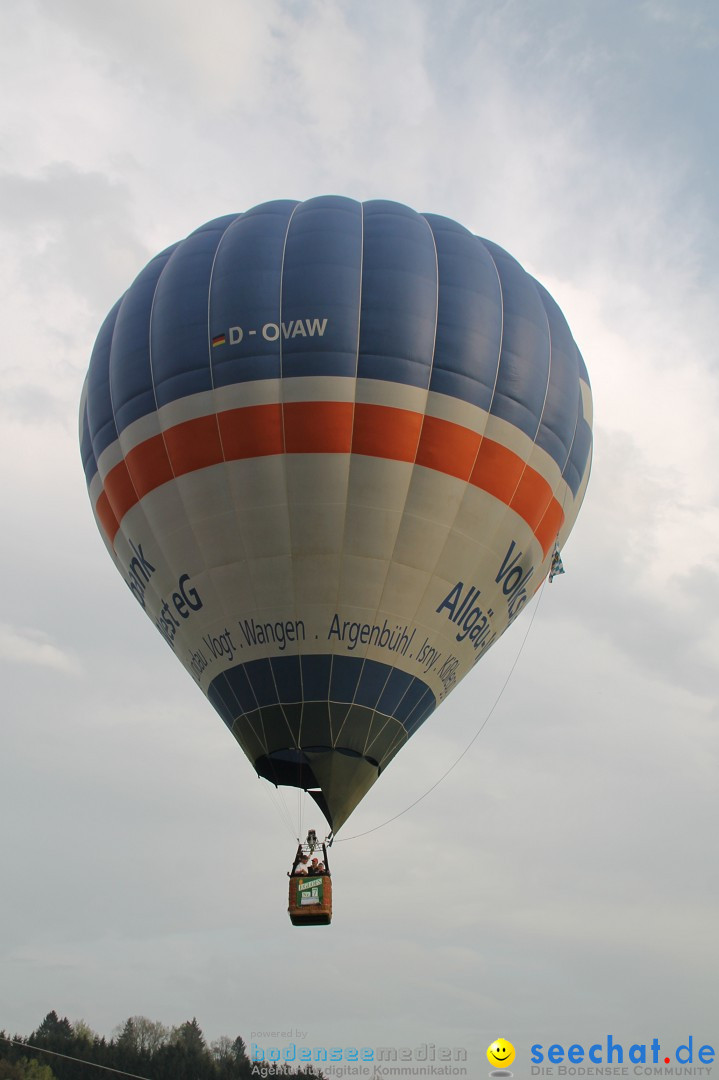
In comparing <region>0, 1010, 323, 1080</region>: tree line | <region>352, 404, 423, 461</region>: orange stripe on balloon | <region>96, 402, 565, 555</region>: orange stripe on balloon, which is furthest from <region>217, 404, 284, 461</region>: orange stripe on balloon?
<region>0, 1010, 323, 1080</region>: tree line

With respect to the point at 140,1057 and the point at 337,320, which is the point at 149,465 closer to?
the point at 337,320

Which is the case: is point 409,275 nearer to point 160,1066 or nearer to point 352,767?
point 352,767

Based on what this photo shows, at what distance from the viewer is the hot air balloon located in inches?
525

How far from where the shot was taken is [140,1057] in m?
37.7

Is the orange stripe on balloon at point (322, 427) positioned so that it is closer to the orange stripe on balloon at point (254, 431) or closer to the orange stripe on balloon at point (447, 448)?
the orange stripe on balloon at point (254, 431)

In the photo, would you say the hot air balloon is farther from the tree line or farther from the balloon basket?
the tree line

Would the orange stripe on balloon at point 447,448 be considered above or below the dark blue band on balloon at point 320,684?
above

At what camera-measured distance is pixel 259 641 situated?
13.4 metres

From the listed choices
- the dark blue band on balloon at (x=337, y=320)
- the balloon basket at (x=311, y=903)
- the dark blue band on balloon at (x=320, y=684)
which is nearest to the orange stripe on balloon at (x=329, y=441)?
the dark blue band on balloon at (x=337, y=320)

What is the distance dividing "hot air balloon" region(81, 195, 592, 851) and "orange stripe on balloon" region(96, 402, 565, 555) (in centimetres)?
3

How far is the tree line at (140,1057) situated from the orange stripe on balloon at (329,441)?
26.3 meters

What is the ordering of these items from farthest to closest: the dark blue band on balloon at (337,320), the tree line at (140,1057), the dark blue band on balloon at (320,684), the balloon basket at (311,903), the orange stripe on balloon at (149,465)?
1. the tree line at (140,1057)
2. the orange stripe on balloon at (149,465)
3. the dark blue band on balloon at (337,320)
4. the dark blue band on balloon at (320,684)
5. the balloon basket at (311,903)

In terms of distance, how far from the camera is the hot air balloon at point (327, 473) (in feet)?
43.7

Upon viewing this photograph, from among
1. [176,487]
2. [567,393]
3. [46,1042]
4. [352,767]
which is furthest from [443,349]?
[46,1042]
